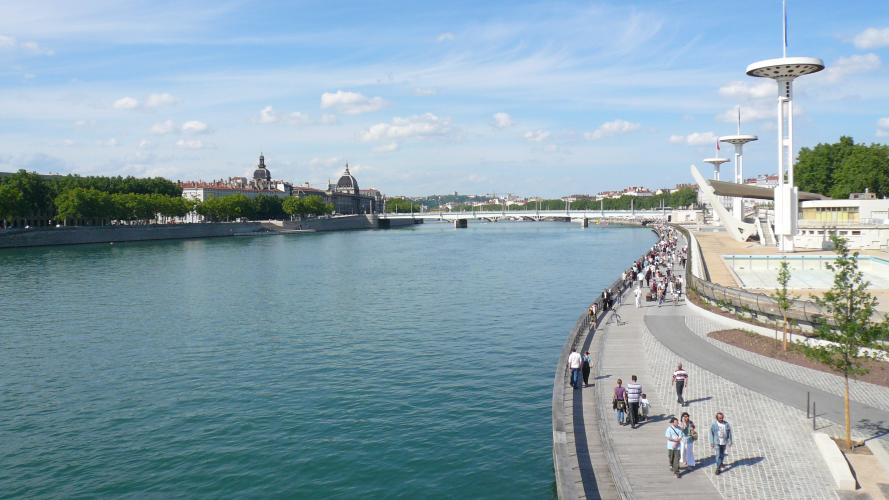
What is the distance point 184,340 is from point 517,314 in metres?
16.0

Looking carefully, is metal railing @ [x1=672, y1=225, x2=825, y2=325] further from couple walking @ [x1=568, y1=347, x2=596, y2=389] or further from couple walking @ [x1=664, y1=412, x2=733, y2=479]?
couple walking @ [x1=664, y1=412, x2=733, y2=479]

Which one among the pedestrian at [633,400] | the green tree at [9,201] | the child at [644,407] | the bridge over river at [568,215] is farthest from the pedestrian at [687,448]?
the bridge over river at [568,215]

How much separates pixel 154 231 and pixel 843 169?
313 ft

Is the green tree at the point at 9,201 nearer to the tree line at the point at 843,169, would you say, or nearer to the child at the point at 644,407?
the child at the point at 644,407

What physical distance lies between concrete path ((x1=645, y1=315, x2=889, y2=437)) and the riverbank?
84606 mm

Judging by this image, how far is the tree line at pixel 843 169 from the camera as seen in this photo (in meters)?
77.1

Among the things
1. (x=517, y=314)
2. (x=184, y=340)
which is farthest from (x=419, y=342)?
(x=184, y=340)

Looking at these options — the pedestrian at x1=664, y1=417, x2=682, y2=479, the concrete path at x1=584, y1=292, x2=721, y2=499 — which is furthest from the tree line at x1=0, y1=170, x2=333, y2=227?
the pedestrian at x1=664, y1=417, x2=682, y2=479

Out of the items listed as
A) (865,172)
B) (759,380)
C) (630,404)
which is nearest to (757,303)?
(759,380)

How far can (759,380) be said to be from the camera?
17.6 meters

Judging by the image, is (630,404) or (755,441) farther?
(630,404)

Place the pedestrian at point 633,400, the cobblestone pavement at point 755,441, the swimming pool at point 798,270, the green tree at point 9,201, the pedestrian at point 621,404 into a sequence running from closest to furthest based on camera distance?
the cobblestone pavement at point 755,441 → the pedestrian at point 633,400 → the pedestrian at point 621,404 → the swimming pool at point 798,270 → the green tree at point 9,201

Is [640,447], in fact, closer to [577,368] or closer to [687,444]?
[687,444]

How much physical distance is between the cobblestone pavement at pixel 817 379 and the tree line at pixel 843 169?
67.8m
